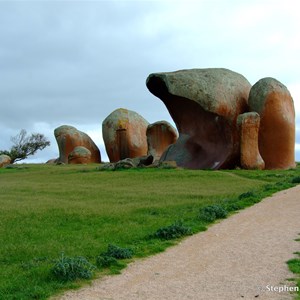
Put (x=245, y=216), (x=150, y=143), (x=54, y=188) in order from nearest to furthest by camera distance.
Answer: (x=245, y=216) → (x=54, y=188) → (x=150, y=143)

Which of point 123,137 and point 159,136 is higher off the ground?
point 123,137

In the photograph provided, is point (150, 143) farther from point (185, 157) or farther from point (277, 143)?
point (277, 143)

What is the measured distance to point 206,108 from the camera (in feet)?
90.3

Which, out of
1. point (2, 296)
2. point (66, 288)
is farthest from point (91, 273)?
point (2, 296)

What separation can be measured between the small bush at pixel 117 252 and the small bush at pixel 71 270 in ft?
3.22

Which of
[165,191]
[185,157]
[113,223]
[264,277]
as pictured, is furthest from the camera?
[185,157]

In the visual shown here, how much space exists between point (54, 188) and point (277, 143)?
1378 cm

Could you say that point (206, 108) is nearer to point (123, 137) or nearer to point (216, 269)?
point (123, 137)

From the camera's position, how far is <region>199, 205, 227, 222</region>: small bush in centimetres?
1122

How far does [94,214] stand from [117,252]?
404 centimetres

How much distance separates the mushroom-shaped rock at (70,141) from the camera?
41.4 meters

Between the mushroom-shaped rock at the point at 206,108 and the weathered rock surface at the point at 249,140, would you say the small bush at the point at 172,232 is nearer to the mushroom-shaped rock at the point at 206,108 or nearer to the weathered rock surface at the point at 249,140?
the weathered rock surface at the point at 249,140

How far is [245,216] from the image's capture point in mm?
11695

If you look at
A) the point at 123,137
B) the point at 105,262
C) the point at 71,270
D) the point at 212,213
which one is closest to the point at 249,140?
the point at 123,137
